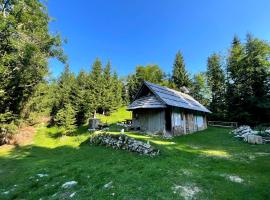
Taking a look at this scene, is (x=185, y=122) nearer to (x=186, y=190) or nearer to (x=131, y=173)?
(x=131, y=173)

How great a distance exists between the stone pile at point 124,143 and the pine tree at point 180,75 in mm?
34591

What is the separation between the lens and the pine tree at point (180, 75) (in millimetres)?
47841

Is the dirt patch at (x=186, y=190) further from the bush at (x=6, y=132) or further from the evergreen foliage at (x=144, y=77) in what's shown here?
the evergreen foliage at (x=144, y=77)

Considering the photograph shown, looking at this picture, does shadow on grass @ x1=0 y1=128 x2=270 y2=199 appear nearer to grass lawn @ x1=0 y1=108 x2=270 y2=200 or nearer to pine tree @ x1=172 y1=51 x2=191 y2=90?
grass lawn @ x1=0 y1=108 x2=270 y2=200

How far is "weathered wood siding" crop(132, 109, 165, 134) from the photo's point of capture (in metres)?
18.9

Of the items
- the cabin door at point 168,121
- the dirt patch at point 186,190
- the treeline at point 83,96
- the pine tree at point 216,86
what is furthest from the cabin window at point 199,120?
the dirt patch at point 186,190

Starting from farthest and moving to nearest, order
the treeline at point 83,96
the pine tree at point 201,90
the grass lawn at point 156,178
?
the pine tree at point 201,90, the treeline at point 83,96, the grass lawn at point 156,178

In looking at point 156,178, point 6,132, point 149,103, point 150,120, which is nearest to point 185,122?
point 150,120

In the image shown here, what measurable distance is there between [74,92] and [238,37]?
3642 centimetres

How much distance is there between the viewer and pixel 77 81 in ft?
125

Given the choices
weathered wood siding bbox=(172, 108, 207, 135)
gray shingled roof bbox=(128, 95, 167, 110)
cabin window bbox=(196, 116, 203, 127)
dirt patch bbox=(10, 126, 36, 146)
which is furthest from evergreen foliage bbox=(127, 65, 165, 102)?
gray shingled roof bbox=(128, 95, 167, 110)

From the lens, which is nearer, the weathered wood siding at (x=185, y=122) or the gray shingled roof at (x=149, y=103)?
the gray shingled roof at (x=149, y=103)

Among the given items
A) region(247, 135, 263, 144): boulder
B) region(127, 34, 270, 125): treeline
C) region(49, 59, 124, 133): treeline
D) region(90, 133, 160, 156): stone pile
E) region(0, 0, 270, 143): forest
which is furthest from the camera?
region(127, 34, 270, 125): treeline

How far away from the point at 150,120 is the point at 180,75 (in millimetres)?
30923
